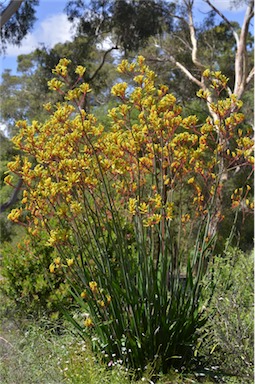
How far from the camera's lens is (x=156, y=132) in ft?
9.03

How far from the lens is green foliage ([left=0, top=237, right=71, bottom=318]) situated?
4008 mm

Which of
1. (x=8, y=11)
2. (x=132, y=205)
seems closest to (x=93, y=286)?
(x=132, y=205)

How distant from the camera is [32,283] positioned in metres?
4.09

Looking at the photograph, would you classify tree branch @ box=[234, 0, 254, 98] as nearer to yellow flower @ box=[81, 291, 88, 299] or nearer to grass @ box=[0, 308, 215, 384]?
grass @ box=[0, 308, 215, 384]

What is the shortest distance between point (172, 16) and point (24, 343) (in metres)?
9.14

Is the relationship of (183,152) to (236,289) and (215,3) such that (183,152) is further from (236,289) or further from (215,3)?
(215,3)

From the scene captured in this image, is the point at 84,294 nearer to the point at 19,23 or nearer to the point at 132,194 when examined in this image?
the point at 132,194

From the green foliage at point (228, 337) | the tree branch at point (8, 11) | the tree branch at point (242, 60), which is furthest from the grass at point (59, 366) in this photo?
the tree branch at point (242, 60)

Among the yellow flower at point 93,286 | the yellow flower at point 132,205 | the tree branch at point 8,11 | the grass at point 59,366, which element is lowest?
the grass at point 59,366

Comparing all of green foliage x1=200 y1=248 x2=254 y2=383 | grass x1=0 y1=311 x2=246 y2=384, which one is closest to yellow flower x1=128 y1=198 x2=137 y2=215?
green foliage x1=200 y1=248 x2=254 y2=383

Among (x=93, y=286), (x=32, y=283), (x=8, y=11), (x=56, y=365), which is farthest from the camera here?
(x=8, y=11)

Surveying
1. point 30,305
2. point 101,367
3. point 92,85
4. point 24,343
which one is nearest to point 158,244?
point 101,367

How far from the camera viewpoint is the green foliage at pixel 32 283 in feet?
13.1

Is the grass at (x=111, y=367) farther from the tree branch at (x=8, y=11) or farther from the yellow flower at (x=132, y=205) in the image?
the tree branch at (x=8, y=11)
